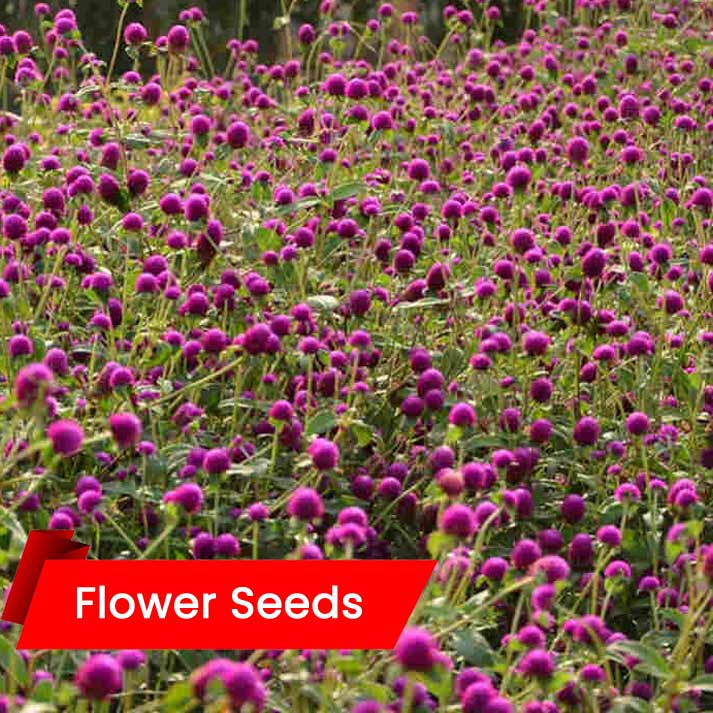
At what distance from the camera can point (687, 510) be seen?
8.37 ft

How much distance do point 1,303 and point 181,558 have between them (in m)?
0.74

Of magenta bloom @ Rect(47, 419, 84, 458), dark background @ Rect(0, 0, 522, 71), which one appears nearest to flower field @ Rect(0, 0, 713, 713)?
magenta bloom @ Rect(47, 419, 84, 458)

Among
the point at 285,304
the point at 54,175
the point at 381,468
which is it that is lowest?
the point at 381,468

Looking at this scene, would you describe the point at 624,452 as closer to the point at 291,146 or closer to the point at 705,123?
the point at 291,146

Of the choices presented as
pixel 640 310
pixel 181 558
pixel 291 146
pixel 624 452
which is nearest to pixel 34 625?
pixel 181 558

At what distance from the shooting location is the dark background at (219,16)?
8688 mm

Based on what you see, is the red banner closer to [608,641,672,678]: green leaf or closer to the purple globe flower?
[608,641,672,678]: green leaf

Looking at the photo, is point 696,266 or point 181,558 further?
point 696,266

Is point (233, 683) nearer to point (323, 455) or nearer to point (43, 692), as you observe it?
point (43, 692)

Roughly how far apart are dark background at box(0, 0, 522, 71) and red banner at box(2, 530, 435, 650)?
6.48 m

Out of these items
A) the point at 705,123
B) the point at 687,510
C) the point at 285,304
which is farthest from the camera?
the point at 705,123

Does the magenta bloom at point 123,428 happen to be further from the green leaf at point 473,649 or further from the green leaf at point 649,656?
the green leaf at point 649,656

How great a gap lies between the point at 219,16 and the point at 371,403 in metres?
6.43

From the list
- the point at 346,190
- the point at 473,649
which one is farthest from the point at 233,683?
the point at 346,190
